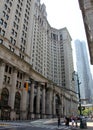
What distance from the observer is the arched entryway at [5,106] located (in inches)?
1643

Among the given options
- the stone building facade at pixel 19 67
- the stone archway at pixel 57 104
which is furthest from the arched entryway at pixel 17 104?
the stone archway at pixel 57 104

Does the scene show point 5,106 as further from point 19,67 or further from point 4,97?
point 19,67

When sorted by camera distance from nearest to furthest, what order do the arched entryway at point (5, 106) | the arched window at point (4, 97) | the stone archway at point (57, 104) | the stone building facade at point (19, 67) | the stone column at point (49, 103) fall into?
1. the arched entryway at point (5, 106)
2. the arched window at point (4, 97)
3. the stone building facade at point (19, 67)
4. the stone column at point (49, 103)
5. the stone archway at point (57, 104)

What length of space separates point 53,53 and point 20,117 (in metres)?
73.8

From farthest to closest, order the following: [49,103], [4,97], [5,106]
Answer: [49,103]
[4,97]
[5,106]

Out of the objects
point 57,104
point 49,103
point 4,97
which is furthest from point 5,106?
point 57,104

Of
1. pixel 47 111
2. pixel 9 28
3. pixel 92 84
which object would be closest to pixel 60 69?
pixel 47 111

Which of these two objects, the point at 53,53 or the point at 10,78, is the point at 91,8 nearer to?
the point at 10,78

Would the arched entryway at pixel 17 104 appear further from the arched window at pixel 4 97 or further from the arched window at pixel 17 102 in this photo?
the arched window at pixel 4 97

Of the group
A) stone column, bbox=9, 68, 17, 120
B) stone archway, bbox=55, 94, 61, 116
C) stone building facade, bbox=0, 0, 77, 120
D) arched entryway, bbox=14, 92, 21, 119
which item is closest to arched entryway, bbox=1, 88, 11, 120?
stone building facade, bbox=0, 0, 77, 120

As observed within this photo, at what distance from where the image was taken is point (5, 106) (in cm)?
4216

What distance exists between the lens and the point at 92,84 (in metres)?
196

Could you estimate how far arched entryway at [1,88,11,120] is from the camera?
137ft

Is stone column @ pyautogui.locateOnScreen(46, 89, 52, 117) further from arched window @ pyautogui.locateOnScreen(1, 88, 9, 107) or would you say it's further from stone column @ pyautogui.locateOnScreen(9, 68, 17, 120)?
arched window @ pyautogui.locateOnScreen(1, 88, 9, 107)
